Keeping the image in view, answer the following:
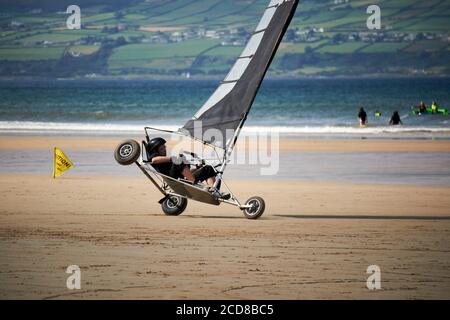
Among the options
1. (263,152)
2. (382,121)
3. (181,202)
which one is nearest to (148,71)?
(382,121)

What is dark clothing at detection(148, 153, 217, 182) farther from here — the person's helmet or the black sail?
the black sail

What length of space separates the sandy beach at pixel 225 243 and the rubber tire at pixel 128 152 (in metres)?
0.80

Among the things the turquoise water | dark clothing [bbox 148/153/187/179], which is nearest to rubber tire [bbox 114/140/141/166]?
dark clothing [bbox 148/153/187/179]

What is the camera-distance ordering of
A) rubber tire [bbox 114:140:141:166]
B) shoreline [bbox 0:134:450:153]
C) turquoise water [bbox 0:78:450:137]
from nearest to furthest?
rubber tire [bbox 114:140:141:166]
shoreline [bbox 0:134:450:153]
turquoise water [bbox 0:78:450:137]

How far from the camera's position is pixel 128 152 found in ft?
52.7

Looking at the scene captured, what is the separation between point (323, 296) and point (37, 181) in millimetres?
11826

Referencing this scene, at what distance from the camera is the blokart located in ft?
52.6

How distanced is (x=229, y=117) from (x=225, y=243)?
282 centimetres

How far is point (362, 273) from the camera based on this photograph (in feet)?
39.4

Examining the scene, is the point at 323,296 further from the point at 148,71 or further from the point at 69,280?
the point at 148,71

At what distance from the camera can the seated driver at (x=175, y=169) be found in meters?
16.1

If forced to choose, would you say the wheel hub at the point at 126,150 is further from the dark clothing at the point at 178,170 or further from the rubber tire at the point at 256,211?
the rubber tire at the point at 256,211

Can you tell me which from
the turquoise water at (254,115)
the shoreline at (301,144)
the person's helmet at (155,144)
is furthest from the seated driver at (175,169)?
the turquoise water at (254,115)
